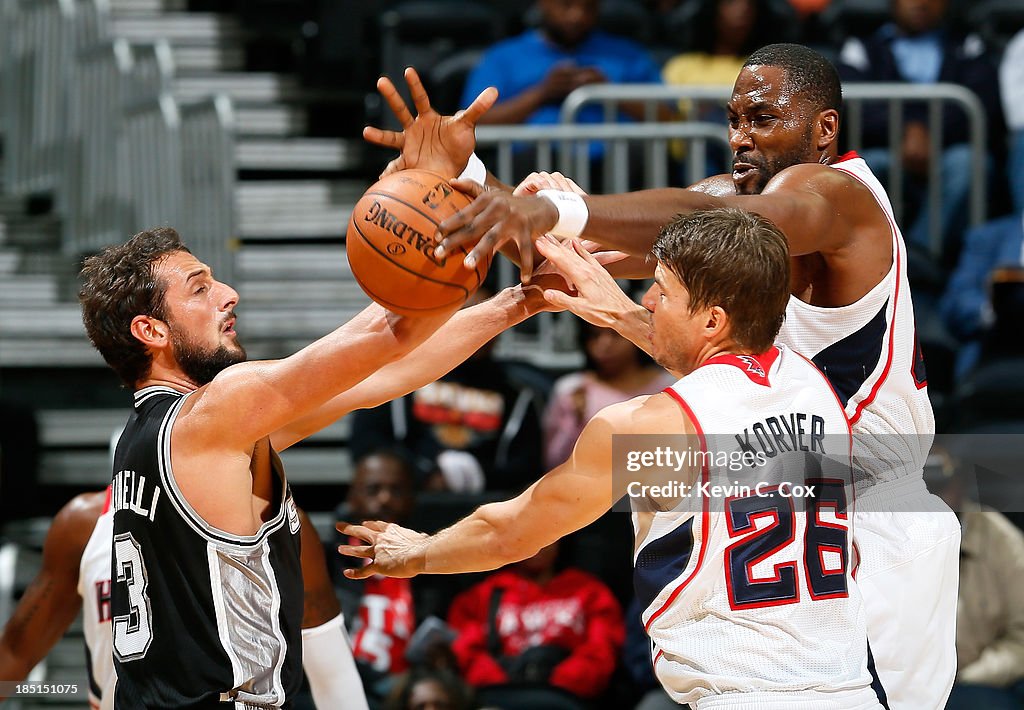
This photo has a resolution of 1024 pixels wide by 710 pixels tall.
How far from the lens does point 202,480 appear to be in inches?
145

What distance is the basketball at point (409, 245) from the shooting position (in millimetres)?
3488

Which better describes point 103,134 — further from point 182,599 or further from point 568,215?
point 568,215

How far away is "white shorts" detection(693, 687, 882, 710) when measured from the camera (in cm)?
327

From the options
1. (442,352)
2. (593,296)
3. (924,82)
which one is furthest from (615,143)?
(593,296)

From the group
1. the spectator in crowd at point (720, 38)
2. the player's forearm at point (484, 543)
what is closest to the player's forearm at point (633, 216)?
the player's forearm at point (484, 543)

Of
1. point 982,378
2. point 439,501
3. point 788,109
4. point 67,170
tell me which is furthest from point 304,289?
point 788,109

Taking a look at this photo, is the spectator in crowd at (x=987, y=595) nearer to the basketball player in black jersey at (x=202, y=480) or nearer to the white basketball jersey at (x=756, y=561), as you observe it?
the white basketball jersey at (x=756, y=561)

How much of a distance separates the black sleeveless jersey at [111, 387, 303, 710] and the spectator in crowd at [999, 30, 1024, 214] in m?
5.82

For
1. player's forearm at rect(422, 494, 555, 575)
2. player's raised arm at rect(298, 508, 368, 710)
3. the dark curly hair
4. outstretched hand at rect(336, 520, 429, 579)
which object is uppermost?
the dark curly hair

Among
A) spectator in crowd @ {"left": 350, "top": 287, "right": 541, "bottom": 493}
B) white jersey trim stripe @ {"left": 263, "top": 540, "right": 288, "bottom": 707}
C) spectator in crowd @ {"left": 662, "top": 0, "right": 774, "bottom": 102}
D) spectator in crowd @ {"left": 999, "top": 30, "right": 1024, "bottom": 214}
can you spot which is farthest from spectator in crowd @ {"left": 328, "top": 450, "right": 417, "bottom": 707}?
spectator in crowd @ {"left": 999, "top": 30, "right": 1024, "bottom": 214}

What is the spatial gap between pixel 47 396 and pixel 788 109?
561 centimetres

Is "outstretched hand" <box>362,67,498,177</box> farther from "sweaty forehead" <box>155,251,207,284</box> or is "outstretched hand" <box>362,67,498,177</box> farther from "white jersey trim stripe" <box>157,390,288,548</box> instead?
"white jersey trim stripe" <box>157,390,288,548</box>

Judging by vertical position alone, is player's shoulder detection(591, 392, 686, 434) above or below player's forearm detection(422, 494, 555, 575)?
above

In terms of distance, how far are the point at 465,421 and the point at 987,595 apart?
2.57 m
